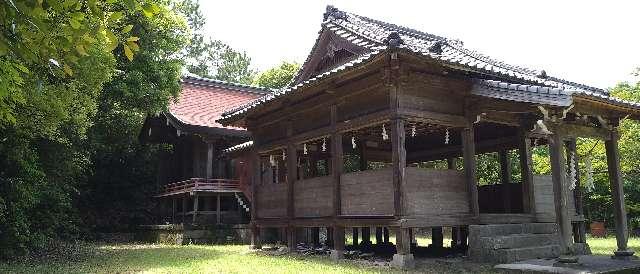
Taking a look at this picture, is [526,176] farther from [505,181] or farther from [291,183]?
[291,183]

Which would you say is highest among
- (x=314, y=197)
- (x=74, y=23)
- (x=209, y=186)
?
(x=74, y=23)

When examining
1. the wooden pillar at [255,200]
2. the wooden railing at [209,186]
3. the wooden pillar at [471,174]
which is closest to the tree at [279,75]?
the wooden railing at [209,186]

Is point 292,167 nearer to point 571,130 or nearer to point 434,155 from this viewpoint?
point 434,155

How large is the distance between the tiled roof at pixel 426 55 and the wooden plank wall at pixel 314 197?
2371 millimetres

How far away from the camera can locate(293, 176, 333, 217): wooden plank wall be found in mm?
12148

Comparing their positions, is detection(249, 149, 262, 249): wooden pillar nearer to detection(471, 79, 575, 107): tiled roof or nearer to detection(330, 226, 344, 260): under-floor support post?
detection(330, 226, 344, 260): under-floor support post

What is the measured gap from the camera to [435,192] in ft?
33.7

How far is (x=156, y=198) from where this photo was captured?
23359 mm

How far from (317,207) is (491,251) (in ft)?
14.6

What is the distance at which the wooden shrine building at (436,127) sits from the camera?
9227mm

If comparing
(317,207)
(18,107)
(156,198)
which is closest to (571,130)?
(317,207)

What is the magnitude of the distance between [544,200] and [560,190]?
3.60 meters

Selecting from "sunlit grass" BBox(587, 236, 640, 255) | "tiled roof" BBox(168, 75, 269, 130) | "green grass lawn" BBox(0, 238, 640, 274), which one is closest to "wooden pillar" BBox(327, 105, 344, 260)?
"green grass lawn" BBox(0, 238, 640, 274)

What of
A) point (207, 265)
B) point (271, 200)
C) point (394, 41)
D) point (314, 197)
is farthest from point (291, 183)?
point (394, 41)
